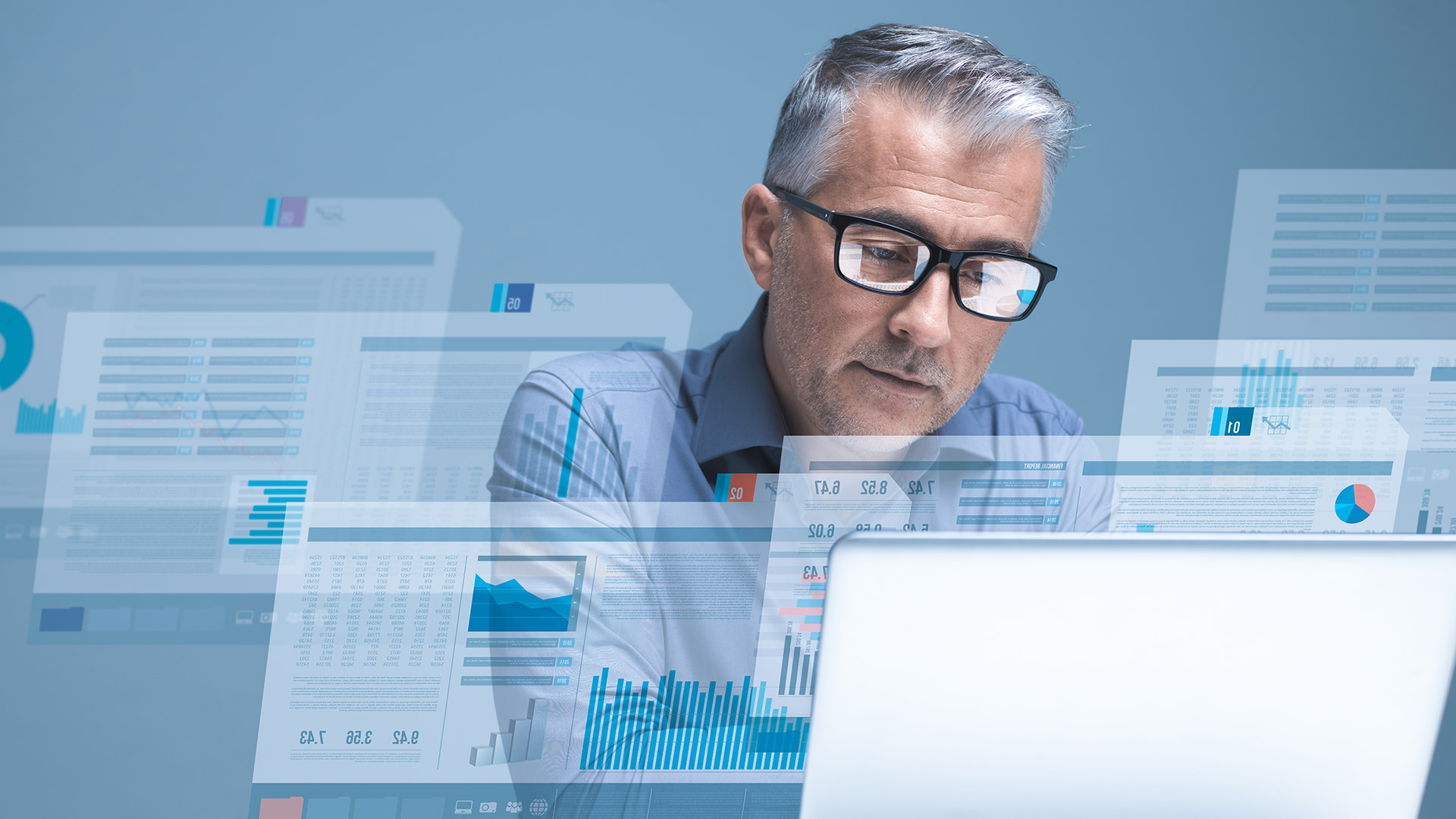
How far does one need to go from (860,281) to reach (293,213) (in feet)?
2.89

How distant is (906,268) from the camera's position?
109 cm

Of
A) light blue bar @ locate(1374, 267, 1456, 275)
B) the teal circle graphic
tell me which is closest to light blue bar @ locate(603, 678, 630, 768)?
light blue bar @ locate(1374, 267, 1456, 275)

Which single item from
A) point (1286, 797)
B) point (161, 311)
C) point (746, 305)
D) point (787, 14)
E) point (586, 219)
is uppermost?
point (787, 14)

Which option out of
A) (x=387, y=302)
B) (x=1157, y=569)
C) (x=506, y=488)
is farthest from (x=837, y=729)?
(x=387, y=302)

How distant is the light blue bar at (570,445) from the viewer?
113cm

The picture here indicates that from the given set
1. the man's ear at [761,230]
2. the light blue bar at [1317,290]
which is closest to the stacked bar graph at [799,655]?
the man's ear at [761,230]

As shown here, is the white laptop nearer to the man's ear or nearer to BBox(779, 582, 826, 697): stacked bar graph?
BBox(779, 582, 826, 697): stacked bar graph

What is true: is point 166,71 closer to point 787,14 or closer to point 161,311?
point 161,311

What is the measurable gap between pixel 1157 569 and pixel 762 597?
506 mm

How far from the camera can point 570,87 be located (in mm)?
2162

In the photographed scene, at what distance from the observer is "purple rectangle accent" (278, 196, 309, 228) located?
139 centimetres

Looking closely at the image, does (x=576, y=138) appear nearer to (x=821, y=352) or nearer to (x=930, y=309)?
(x=821, y=352)

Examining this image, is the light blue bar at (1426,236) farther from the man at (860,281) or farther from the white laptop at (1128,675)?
the white laptop at (1128,675)

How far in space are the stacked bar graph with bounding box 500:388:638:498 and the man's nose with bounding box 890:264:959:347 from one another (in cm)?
39
